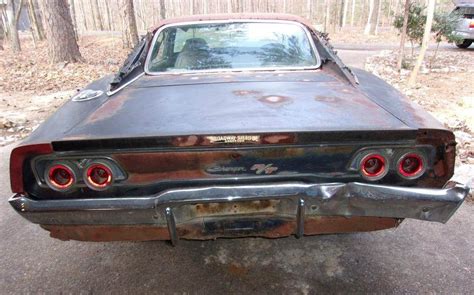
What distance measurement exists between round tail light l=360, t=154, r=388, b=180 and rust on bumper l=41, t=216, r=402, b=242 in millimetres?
242

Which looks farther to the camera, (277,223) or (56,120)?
(56,120)

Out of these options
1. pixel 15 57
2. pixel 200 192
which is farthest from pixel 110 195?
pixel 15 57

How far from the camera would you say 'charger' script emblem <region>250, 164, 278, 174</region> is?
6.37 ft

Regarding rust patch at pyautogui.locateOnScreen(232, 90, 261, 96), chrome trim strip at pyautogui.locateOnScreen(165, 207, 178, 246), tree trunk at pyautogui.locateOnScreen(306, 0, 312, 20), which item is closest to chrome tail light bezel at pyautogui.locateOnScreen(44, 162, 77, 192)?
chrome trim strip at pyautogui.locateOnScreen(165, 207, 178, 246)

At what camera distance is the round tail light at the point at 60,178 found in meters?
1.93

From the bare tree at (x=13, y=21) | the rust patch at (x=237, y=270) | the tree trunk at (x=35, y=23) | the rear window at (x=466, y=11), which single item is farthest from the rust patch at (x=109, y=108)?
the tree trunk at (x=35, y=23)

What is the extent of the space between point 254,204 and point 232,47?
5.56 ft

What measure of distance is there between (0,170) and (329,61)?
12.2 ft

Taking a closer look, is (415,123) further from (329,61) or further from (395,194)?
(329,61)

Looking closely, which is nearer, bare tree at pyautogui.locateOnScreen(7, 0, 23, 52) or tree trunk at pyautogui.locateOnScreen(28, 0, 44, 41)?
bare tree at pyautogui.locateOnScreen(7, 0, 23, 52)

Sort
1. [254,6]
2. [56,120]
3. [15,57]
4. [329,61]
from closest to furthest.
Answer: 1. [56,120]
2. [329,61]
3. [15,57]
4. [254,6]

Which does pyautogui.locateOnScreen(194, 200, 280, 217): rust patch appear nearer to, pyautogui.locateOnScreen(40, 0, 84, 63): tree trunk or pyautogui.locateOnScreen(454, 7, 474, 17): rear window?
pyautogui.locateOnScreen(40, 0, 84, 63): tree trunk

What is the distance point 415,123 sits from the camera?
76.9 inches

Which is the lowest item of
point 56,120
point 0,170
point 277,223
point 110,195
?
point 0,170
